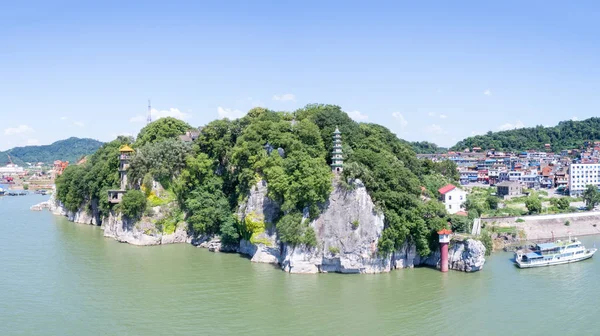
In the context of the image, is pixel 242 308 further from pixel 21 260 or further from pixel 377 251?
pixel 21 260

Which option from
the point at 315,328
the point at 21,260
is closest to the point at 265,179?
the point at 315,328

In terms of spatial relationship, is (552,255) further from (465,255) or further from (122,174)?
(122,174)

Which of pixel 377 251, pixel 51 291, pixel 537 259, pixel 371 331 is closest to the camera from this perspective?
pixel 371 331

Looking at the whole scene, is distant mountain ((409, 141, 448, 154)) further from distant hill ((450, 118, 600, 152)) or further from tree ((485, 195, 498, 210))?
tree ((485, 195, 498, 210))

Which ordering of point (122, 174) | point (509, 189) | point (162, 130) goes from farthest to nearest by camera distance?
point (509, 189)
point (162, 130)
point (122, 174)

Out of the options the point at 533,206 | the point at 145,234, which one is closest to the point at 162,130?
the point at 145,234

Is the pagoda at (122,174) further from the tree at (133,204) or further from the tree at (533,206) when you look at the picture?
the tree at (533,206)

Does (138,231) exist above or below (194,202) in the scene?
below
